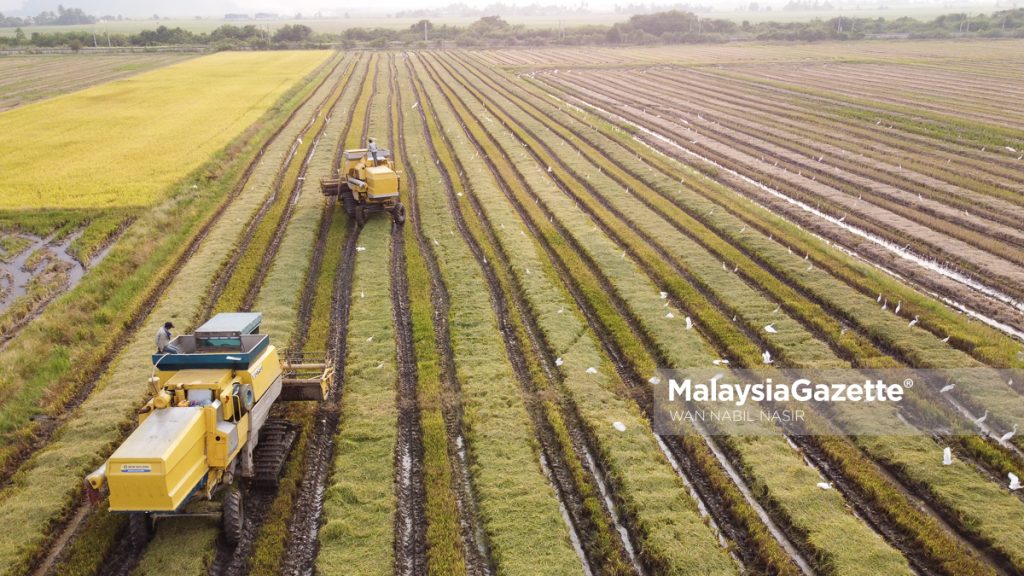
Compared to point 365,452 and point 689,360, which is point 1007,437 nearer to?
point 689,360

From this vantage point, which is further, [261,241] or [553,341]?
[261,241]

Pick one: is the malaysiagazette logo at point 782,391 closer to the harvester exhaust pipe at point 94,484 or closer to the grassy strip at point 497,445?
the grassy strip at point 497,445

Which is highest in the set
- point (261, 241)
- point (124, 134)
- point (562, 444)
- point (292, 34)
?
Answer: point (292, 34)

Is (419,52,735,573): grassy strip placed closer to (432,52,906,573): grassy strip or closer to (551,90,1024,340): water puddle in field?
(432,52,906,573): grassy strip

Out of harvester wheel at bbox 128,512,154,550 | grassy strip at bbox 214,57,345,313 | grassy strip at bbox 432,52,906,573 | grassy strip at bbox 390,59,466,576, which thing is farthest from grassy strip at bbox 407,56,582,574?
grassy strip at bbox 214,57,345,313

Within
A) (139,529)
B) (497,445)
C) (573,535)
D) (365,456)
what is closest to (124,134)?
(365,456)

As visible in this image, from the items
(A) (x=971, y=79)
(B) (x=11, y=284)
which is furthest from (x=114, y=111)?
(A) (x=971, y=79)

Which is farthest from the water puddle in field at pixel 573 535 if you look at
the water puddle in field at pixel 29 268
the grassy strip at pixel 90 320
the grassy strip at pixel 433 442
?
the water puddle in field at pixel 29 268
